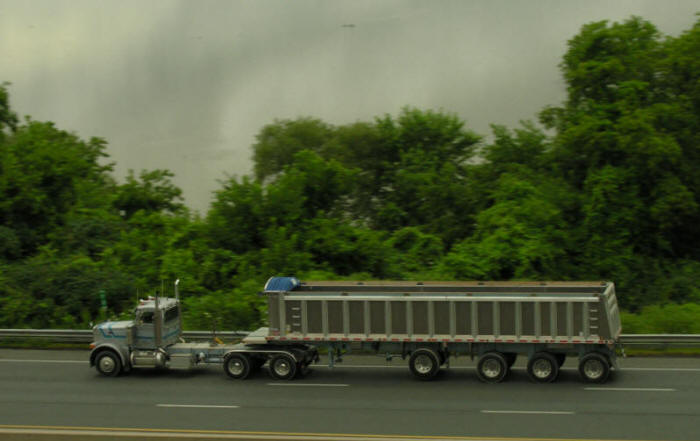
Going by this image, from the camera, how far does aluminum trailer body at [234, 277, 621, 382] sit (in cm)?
1845

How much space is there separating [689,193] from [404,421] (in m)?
19.9

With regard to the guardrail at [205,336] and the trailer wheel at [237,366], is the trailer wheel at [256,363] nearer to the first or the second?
the trailer wheel at [237,366]

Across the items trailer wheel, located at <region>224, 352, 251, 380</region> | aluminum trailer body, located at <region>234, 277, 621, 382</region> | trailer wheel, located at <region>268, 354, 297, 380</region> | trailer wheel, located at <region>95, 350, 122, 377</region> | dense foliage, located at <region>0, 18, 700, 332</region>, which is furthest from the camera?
dense foliage, located at <region>0, 18, 700, 332</region>

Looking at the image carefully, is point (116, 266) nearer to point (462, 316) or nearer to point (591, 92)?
point (462, 316)

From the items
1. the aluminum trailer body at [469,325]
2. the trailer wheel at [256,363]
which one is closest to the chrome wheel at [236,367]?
the trailer wheel at [256,363]

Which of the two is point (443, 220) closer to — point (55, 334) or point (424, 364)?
point (424, 364)

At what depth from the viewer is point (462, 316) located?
62.3 ft

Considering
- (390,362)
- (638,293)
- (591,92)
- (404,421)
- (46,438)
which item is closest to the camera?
(46,438)

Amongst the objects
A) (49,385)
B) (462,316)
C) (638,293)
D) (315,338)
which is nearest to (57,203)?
(49,385)

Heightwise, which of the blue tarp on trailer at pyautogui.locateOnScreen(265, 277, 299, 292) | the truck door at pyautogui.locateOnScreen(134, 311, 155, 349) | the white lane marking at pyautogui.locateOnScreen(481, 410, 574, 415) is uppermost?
the blue tarp on trailer at pyautogui.locateOnScreen(265, 277, 299, 292)

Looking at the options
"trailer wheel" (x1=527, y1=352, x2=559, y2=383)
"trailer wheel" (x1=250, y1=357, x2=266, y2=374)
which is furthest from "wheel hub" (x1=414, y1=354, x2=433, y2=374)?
"trailer wheel" (x1=250, y1=357, x2=266, y2=374)

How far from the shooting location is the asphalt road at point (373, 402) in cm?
1501

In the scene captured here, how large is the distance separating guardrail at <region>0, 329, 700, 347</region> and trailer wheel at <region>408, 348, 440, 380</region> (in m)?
5.89

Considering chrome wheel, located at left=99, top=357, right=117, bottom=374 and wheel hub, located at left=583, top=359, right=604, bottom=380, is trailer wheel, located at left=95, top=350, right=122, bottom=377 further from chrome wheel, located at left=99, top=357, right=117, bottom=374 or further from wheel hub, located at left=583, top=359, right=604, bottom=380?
wheel hub, located at left=583, top=359, right=604, bottom=380
